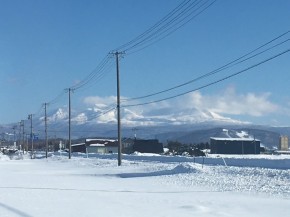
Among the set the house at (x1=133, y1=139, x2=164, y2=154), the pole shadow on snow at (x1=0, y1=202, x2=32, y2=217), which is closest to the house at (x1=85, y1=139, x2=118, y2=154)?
the house at (x1=133, y1=139, x2=164, y2=154)

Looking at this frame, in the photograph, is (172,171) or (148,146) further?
(148,146)

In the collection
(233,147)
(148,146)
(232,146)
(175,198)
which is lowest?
(175,198)

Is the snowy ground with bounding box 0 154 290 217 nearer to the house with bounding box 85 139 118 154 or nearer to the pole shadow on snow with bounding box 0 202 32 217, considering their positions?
the pole shadow on snow with bounding box 0 202 32 217

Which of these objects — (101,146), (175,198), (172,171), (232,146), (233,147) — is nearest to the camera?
(175,198)

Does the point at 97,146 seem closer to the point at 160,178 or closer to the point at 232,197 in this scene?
the point at 160,178

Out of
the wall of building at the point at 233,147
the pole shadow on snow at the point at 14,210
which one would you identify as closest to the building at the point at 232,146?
the wall of building at the point at 233,147

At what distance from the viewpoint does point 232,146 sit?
109m

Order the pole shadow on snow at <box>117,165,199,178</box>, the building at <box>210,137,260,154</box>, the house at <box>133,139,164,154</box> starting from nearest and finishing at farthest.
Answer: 1. the pole shadow on snow at <box>117,165,199,178</box>
2. the building at <box>210,137,260,154</box>
3. the house at <box>133,139,164,154</box>

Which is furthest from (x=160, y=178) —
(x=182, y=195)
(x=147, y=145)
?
(x=147, y=145)

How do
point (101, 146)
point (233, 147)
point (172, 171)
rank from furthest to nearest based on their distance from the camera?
point (101, 146) < point (233, 147) < point (172, 171)

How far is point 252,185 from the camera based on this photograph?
24.3m

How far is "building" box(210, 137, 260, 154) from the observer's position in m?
108

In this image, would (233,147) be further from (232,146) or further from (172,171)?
(172,171)

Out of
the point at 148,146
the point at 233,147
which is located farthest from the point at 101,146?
the point at 233,147
